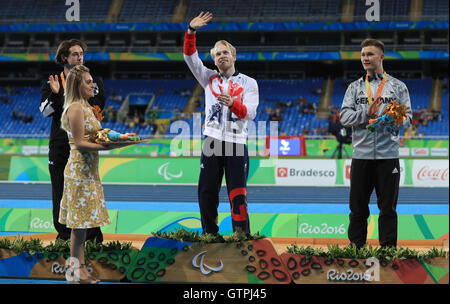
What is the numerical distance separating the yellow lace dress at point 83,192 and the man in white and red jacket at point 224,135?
33.3 inches

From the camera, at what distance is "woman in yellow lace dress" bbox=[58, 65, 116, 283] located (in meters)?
3.97

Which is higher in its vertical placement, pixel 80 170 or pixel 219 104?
pixel 219 104

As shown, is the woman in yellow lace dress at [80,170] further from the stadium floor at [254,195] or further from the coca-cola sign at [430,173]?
the coca-cola sign at [430,173]

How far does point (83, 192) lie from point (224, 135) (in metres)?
1.17

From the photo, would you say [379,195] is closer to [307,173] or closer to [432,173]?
[307,173]

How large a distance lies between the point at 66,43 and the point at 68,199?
151cm

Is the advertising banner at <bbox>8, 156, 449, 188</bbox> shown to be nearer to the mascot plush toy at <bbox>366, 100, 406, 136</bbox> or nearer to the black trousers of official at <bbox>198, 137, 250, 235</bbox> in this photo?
the black trousers of official at <bbox>198, 137, 250, 235</bbox>

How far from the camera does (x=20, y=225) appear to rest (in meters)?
7.11

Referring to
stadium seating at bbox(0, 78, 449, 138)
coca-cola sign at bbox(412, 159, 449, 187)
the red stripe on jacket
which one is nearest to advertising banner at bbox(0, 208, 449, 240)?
the red stripe on jacket

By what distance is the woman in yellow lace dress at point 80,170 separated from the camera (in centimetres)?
397

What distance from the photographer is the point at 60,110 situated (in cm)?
487

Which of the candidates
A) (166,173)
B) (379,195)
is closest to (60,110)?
(379,195)

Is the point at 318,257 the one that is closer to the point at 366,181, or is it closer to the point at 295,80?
the point at 366,181

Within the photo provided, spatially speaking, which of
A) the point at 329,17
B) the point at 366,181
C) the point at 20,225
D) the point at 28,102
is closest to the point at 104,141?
the point at 366,181
